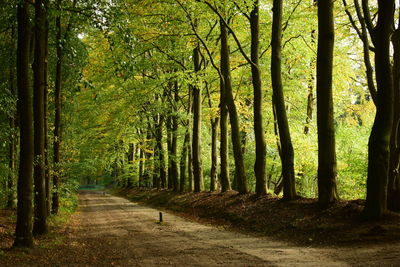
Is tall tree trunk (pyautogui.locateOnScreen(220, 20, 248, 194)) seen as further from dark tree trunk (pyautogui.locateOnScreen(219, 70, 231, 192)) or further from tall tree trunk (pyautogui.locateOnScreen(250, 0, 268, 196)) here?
dark tree trunk (pyautogui.locateOnScreen(219, 70, 231, 192))

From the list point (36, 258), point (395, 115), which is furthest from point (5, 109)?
point (395, 115)

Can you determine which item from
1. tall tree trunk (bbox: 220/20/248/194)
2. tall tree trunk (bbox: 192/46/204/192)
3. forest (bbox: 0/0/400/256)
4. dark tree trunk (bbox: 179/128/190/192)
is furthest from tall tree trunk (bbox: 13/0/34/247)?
dark tree trunk (bbox: 179/128/190/192)

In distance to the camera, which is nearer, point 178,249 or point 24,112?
point 24,112

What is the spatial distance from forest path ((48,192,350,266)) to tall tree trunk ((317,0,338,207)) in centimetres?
288

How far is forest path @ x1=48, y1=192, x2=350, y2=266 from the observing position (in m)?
8.65

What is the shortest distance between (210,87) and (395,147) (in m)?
17.1

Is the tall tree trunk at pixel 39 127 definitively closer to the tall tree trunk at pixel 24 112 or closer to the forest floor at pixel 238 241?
the forest floor at pixel 238 241

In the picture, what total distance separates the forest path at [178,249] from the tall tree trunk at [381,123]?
2347 millimetres

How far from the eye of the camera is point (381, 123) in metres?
10.0

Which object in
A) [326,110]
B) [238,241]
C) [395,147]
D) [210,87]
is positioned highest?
[210,87]

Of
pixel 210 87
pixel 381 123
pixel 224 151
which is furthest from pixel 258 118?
pixel 210 87

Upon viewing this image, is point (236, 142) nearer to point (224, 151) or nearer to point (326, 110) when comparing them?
point (224, 151)

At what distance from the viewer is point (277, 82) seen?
1510cm

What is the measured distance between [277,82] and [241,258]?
828cm
